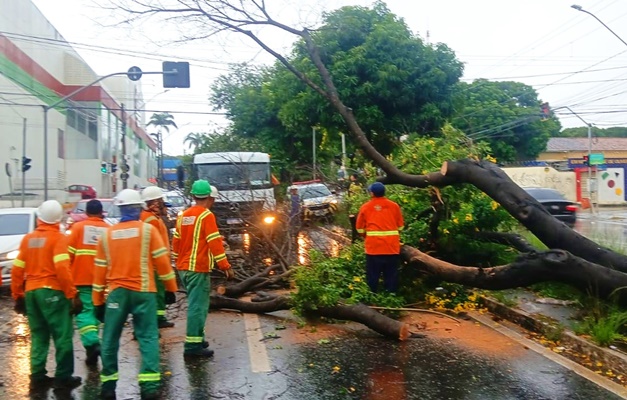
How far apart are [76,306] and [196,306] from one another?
1161 mm

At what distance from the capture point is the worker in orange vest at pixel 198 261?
6586mm

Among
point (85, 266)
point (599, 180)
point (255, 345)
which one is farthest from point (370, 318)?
point (599, 180)

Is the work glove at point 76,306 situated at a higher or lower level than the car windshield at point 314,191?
lower

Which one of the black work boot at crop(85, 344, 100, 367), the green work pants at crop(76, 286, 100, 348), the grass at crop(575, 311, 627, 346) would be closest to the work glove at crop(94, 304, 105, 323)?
the green work pants at crop(76, 286, 100, 348)

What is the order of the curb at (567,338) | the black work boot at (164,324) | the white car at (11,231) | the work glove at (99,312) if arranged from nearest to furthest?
the curb at (567,338), the work glove at (99,312), the black work boot at (164,324), the white car at (11,231)

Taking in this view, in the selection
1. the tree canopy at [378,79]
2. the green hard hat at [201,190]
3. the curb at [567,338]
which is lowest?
the curb at [567,338]

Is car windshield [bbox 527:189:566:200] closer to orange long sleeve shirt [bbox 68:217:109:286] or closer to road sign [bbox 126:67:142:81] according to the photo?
road sign [bbox 126:67:142:81]

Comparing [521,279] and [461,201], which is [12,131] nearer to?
[461,201]

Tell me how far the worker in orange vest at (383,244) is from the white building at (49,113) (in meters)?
21.7

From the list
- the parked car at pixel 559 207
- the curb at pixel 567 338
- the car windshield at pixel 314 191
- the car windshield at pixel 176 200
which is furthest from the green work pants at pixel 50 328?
the parked car at pixel 559 207

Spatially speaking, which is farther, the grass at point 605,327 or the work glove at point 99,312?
the grass at point 605,327

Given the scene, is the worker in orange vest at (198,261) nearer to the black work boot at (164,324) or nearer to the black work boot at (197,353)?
the black work boot at (197,353)

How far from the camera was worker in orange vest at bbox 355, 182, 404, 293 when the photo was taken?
860cm

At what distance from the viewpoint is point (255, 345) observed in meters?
7.09
